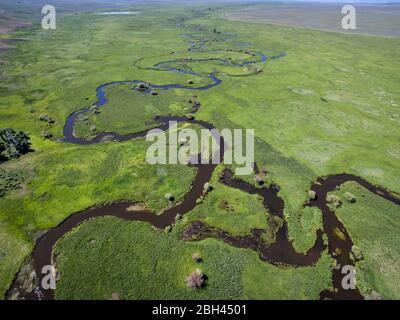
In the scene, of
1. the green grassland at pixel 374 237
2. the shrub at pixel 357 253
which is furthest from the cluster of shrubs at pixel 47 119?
the shrub at pixel 357 253

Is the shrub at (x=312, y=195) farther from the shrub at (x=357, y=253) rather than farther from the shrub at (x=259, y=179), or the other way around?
the shrub at (x=357, y=253)

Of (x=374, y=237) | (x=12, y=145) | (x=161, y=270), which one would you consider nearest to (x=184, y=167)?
(x=161, y=270)

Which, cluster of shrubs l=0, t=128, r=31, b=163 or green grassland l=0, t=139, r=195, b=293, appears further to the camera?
cluster of shrubs l=0, t=128, r=31, b=163

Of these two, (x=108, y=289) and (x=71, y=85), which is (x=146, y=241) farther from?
(x=71, y=85)

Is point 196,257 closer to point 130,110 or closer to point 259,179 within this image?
point 259,179

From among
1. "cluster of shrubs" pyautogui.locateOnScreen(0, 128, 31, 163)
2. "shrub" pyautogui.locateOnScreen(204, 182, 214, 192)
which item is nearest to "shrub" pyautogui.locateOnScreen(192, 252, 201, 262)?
"shrub" pyautogui.locateOnScreen(204, 182, 214, 192)

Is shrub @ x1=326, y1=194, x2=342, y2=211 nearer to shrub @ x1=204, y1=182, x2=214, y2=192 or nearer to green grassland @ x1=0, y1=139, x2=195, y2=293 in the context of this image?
shrub @ x1=204, y1=182, x2=214, y2=192
